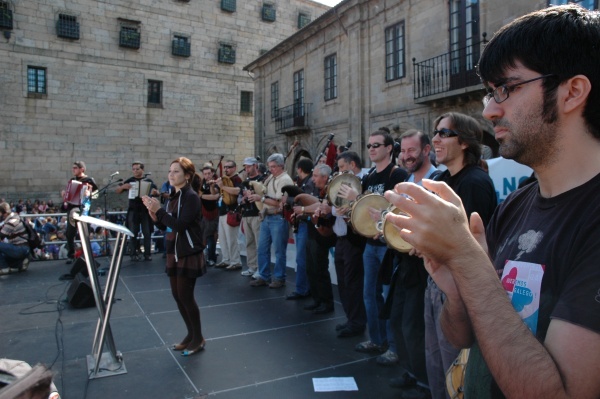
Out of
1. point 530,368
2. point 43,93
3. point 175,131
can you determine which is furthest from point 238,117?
point 530,368

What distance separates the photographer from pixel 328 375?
164 inches

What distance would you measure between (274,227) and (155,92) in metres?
21.6

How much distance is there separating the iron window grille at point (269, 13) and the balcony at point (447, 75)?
18.8 meters

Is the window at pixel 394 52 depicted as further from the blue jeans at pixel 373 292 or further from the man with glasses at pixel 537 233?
the man with glasses at pixel 537 233

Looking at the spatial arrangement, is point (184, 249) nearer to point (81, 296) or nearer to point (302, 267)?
point (302, 267)

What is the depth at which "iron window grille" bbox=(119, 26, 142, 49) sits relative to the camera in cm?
2486

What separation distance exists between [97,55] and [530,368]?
90.6 ft

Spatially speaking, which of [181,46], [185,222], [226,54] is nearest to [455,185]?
[185,222]

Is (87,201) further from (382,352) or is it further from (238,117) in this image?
(238,117)

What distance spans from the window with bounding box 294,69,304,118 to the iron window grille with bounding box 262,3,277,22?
10895 millimetres

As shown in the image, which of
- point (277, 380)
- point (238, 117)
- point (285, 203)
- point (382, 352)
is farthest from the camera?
point (238, 117)

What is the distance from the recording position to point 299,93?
20.9 m

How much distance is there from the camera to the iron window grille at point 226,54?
92.0 feet

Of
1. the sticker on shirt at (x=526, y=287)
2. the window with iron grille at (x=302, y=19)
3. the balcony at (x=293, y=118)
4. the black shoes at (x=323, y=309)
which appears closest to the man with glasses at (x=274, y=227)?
the black shoes at (x=323, y=309)
